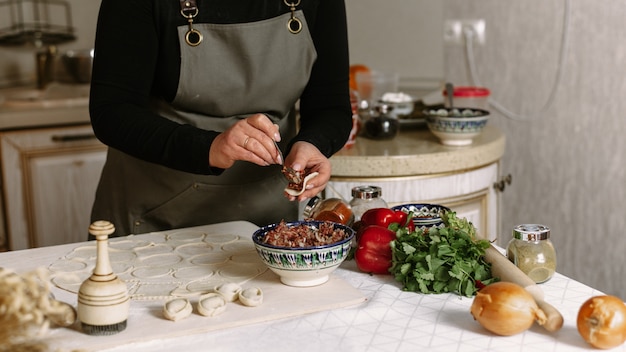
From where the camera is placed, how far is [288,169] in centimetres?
129

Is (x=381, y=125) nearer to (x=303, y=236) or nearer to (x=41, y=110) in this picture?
(x=303, y=236)

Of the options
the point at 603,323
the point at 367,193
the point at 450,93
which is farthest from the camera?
the point at 450,93

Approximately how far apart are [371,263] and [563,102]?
1520 millimetres

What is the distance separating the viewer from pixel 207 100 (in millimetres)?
1520

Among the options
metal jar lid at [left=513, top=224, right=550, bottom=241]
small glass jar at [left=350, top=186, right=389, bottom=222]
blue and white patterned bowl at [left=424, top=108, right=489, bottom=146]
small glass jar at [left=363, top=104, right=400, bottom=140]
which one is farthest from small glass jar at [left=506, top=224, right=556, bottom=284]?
small glass jar at [left=363, top=104, right=400, bottom=140]

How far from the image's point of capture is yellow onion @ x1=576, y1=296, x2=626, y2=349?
89cm

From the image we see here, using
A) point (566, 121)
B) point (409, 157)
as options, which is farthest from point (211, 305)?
point (566, 121)

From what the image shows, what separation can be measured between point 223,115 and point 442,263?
0.64 m

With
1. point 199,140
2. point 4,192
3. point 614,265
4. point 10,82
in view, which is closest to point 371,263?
point 199,140

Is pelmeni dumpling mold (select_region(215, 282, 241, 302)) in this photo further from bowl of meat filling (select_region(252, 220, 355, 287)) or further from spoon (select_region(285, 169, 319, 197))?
spoon (select_region(285, 169, 319, 197))

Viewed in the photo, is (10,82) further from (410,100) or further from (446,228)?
(446,228)

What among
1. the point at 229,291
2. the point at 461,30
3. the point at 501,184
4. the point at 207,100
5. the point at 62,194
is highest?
the point at 461,30

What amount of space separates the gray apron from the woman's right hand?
11.3 inches

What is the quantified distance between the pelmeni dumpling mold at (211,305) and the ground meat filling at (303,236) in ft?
0.39
